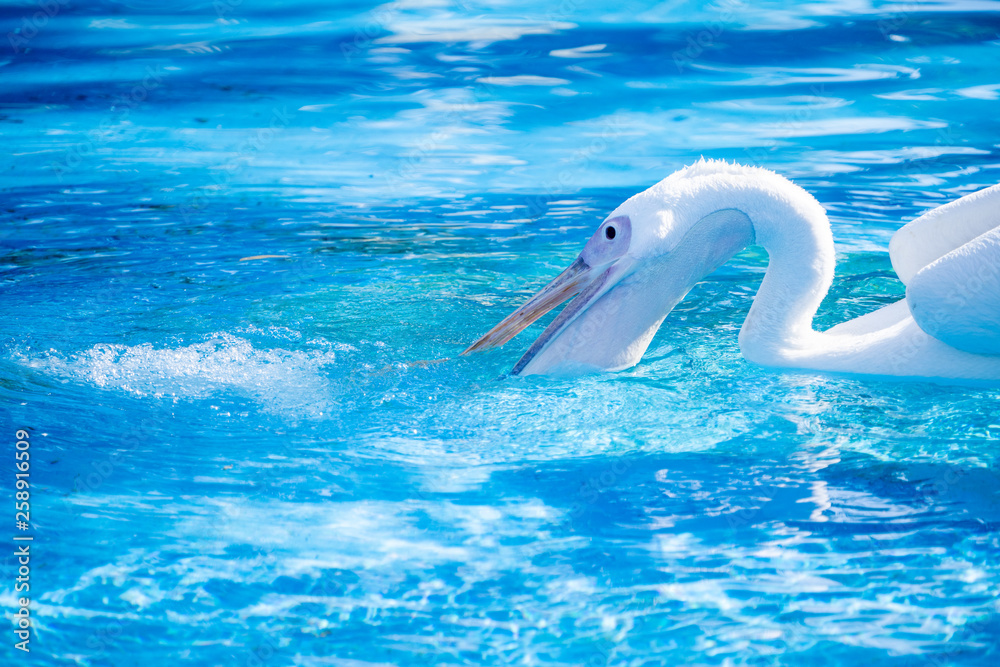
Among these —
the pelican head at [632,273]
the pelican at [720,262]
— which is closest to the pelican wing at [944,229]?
the pelican at [720,262]

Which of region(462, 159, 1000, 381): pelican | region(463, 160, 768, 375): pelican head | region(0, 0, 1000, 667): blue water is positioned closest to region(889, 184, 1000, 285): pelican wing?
region(462, 159, 1000, 381): pelican

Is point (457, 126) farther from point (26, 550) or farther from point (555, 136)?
point (26, 550)

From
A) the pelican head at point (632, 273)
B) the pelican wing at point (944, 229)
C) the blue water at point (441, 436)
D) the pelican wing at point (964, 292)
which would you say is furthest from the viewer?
the pelican wing at point (944, 229)

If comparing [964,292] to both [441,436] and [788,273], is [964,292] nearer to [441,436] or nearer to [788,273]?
[788,273]

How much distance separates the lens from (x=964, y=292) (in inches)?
118

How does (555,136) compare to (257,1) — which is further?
(257,1)

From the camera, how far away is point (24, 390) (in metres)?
3.46

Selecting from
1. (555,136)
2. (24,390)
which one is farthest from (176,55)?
(24,390)

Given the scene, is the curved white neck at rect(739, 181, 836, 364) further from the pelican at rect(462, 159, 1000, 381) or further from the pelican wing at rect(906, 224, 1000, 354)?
the pelican wing at rect(906, 224, 1000, 354)

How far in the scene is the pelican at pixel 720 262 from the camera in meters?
3.27

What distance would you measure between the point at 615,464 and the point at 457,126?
5915mm

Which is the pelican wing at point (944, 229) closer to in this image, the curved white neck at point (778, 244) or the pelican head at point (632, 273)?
the curved white neck at point (778, 244)

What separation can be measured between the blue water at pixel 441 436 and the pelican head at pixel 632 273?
0.12 metres

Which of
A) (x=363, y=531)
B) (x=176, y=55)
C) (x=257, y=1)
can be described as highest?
(x=257, y=1)
